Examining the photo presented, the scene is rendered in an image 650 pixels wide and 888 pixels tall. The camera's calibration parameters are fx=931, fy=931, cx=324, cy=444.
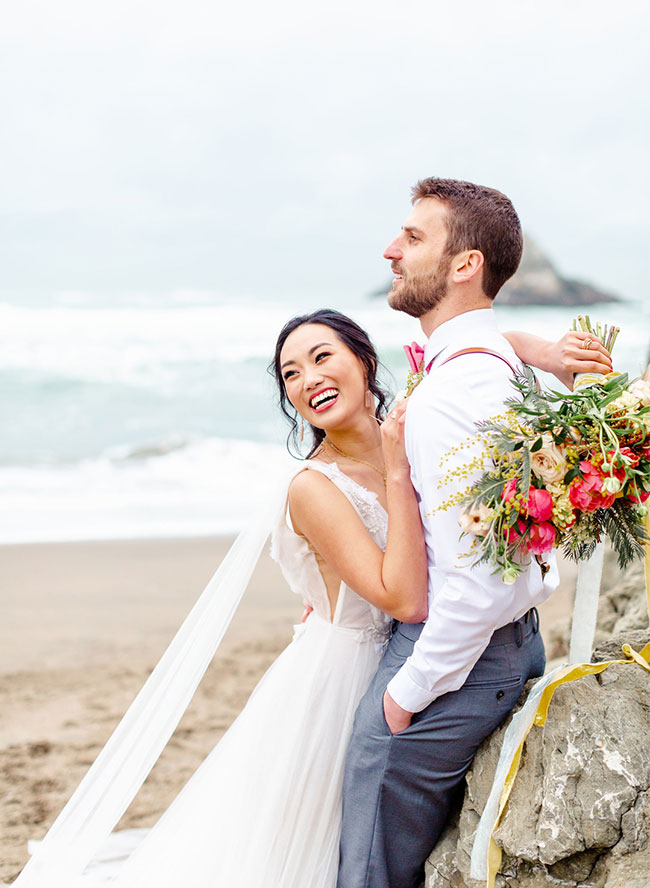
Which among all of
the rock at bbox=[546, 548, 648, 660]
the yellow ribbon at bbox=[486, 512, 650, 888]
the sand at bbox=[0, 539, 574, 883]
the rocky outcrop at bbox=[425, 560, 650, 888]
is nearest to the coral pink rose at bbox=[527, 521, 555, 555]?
the yellow ribbon at bbox=[486, 512, 650, 888]

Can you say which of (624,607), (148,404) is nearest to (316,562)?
(624,607)

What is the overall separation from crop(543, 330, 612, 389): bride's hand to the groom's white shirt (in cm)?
19

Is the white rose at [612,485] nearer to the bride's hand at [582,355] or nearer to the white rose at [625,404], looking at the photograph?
the white rose at [625,404]

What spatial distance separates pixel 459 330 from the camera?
Result: 2947 millimetres

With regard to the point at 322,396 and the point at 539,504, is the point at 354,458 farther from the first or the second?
the point at 539,504

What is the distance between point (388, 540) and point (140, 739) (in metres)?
1.35

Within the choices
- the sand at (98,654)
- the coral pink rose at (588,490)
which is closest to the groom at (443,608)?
the coral pink rose at (588,490)

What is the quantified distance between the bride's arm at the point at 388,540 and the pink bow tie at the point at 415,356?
0.35 meters

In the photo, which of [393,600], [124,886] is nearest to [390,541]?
[393,600]

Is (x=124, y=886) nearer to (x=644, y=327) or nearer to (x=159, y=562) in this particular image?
(x=159, y=562)

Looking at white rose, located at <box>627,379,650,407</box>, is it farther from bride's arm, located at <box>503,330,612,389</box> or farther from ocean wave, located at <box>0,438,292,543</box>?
ocean wave, located at <box>0,438,292,543</box>

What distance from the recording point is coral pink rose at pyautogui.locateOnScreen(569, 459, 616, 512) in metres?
2.39

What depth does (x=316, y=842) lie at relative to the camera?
3.19 metres

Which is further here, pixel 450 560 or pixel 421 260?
pixel 421 260
